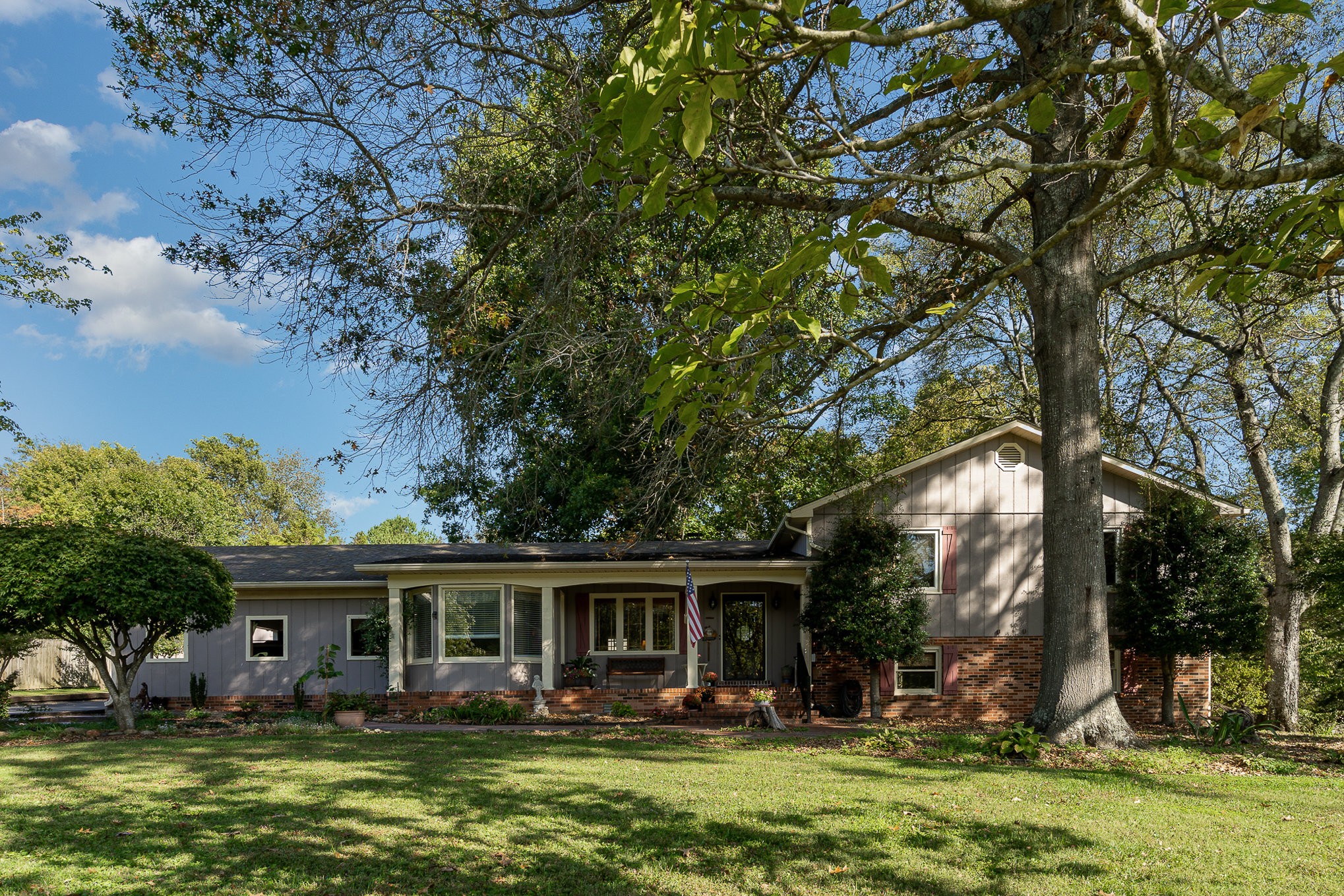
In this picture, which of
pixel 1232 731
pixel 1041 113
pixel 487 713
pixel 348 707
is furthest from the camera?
pixel 348 707

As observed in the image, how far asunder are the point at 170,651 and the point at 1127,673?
20105 millimetres

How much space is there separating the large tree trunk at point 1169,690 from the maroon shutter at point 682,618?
9.84 metres

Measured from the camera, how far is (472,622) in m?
18.9

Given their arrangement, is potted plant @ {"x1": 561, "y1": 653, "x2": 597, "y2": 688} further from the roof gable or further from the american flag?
the roof gable

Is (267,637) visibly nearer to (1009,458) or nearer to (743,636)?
(743,636)

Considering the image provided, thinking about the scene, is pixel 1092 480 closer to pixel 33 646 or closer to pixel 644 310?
pixel 644 310

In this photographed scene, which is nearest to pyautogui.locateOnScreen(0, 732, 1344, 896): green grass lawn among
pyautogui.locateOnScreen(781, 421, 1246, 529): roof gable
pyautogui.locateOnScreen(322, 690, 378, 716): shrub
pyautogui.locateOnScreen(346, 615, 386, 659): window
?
pyautogui.locateOnScreen(322, 690, 378, 716): shrub

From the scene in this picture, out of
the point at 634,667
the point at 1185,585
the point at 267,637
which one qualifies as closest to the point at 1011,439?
the point at 1185,585

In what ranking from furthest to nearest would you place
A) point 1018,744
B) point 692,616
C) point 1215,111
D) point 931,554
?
point 931,554 → point 692,616 → point 1018,744 → point 1215,111

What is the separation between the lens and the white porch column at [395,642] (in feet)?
60.5

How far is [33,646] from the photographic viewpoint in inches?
691

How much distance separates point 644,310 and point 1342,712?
562 inches

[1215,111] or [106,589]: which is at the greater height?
[1215,111]

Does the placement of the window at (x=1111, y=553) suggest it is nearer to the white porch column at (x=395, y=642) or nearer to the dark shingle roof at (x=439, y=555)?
the dark shingle roof at (x=439, y=555)
